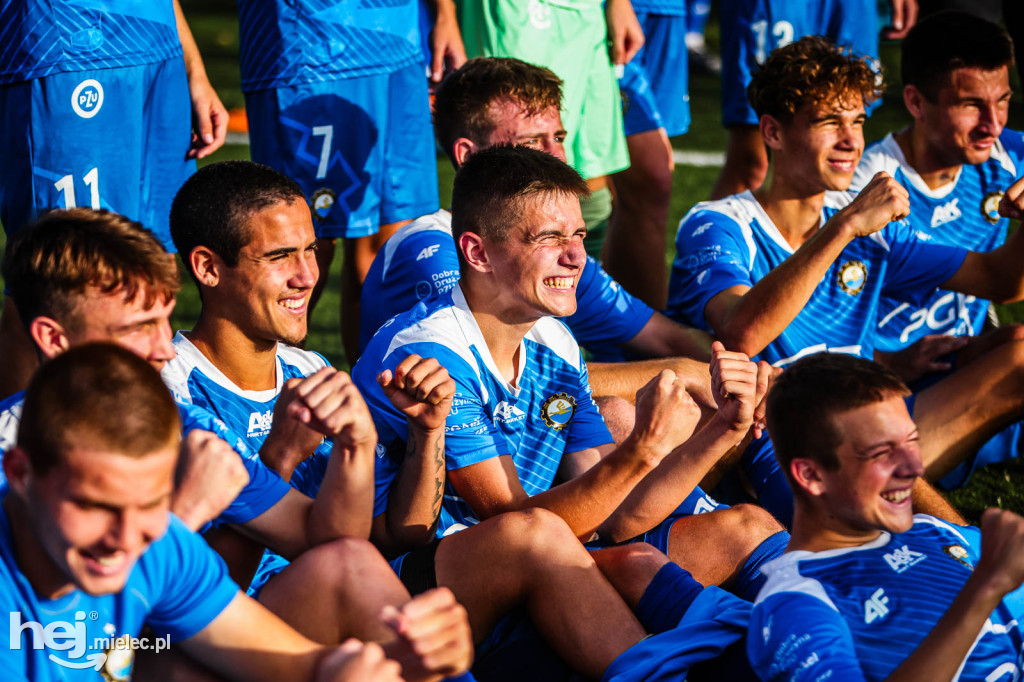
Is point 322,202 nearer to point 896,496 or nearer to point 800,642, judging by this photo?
point 896,496

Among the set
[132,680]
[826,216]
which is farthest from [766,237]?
[132,680]

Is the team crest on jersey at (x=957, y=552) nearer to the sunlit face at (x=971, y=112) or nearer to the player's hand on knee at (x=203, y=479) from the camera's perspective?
the player's hand on knee at (x=203, y=479)

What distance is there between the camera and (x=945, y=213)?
5145 mm

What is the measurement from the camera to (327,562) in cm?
285

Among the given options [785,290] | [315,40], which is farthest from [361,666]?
[315,40]

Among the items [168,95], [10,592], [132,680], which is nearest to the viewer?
[10,592]

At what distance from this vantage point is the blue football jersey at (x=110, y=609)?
236cm

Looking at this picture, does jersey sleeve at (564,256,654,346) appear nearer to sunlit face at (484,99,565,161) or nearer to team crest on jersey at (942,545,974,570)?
sunlit face at (484,99,565,161)

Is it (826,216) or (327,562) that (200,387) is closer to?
(327,562)

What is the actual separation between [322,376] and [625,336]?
6.80 ft

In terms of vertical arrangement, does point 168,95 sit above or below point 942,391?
above

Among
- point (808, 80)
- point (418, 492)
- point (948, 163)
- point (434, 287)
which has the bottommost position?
point (418, 492)

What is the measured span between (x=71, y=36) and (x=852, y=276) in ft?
10.4

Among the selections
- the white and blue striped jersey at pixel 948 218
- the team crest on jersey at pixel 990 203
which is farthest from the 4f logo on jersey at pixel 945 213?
the team crest on jersey at pixel 990 203
